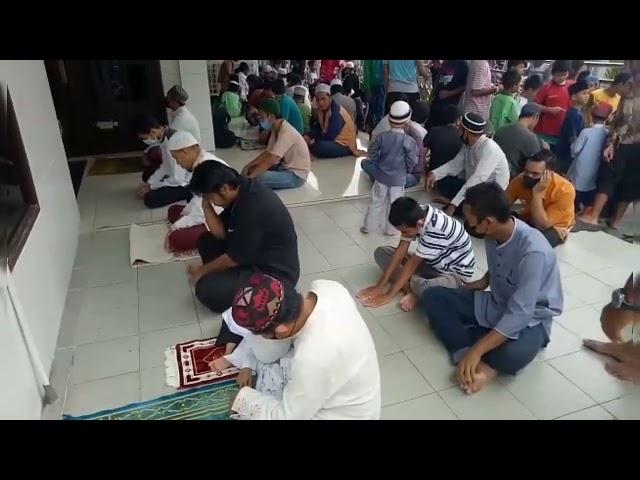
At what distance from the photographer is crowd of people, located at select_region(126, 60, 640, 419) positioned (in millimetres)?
1272

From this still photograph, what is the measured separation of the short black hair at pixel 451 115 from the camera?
167 inches

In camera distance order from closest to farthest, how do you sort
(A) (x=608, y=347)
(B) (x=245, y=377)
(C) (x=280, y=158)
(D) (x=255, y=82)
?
(B) (x=245, y=377), (A) (x=608, y=347), (C) (x=280, y=158), (D) (x=255, y=82)

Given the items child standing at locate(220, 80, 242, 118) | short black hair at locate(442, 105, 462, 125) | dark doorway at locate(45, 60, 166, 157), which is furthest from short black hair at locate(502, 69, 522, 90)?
child standing at locate(220, 80, 242, 118)

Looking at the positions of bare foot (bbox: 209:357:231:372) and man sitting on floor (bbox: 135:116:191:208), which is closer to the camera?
bare foot (bbox: 209:357:231:372)

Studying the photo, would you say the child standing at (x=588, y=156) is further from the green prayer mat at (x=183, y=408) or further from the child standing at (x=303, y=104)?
the child standing at (x=303, y=104)

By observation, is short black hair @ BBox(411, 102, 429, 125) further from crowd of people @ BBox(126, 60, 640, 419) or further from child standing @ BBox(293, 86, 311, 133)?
child standing @ BBox(293, 86, 311, 133)

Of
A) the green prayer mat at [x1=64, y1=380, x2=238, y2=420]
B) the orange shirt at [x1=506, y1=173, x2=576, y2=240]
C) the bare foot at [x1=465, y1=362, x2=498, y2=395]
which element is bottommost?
the green prayer mat at [x1=64, y1=380, x2=238, y2=420]

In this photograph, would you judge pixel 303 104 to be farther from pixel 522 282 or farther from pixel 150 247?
pixel 522 282

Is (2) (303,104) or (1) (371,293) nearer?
(1) (371,293)

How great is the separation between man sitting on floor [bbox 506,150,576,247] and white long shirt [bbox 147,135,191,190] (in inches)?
98.4

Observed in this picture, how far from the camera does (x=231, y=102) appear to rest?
23.1ft

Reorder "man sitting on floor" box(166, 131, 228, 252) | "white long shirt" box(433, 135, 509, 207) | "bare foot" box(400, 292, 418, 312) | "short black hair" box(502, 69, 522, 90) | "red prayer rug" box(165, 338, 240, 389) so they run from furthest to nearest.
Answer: "short black hair" box(502, 69, 522, 90), "white long shirt" box(433, 135, 509, 207), "man sitting on floor" box(166, 131, 228, 252), "bare foot" box(400, 292, 418, 312), "red prayer rug" box(165, 338, 240, 389)

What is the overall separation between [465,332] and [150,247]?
2.17 meters

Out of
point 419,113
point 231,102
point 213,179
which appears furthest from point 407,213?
point 231,102
